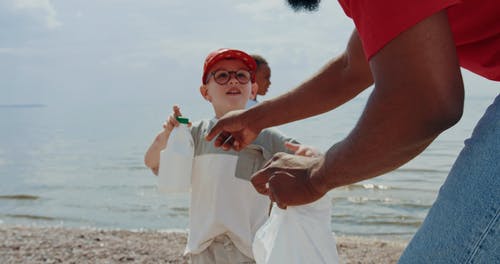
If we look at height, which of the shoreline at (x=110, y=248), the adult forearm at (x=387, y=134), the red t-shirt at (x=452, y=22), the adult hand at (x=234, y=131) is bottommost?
the shoreline at (x=110, y=248)

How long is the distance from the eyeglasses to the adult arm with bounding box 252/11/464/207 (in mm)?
2568

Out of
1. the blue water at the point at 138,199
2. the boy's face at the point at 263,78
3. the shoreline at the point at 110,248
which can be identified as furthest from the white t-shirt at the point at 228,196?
the blue water at the point at 138,199

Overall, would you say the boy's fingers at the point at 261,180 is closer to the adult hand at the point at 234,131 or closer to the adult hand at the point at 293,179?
the adult hand at the point at 293,179

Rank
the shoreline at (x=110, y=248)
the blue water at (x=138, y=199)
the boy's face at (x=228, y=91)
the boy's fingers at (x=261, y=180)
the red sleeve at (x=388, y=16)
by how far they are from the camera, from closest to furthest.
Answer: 1. the red sleeve at (x=388, y=16)
2. the boy's fingers at (x=261, y=180)
3. the boy's face at (x=228, y=91)
4. the shoreline at (x=110, y=248)
5. the blue water at (x=138, y=199)

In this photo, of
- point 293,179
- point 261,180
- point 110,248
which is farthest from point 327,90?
point 110,248

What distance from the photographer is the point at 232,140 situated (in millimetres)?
2734

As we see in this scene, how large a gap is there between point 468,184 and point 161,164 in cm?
242

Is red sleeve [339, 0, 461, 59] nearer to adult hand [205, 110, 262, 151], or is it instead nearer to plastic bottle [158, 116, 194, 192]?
adult hand [205, 110, 262, 151]

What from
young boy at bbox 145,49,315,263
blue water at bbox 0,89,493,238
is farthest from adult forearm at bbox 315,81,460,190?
blue water at bbox 0,89,493,238

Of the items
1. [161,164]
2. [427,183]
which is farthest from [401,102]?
[427,183]

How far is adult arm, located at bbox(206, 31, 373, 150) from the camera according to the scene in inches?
92.2

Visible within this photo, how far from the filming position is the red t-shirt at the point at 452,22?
1469mm

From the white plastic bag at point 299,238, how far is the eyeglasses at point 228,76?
1.74 metres

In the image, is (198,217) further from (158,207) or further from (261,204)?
(158,207)
